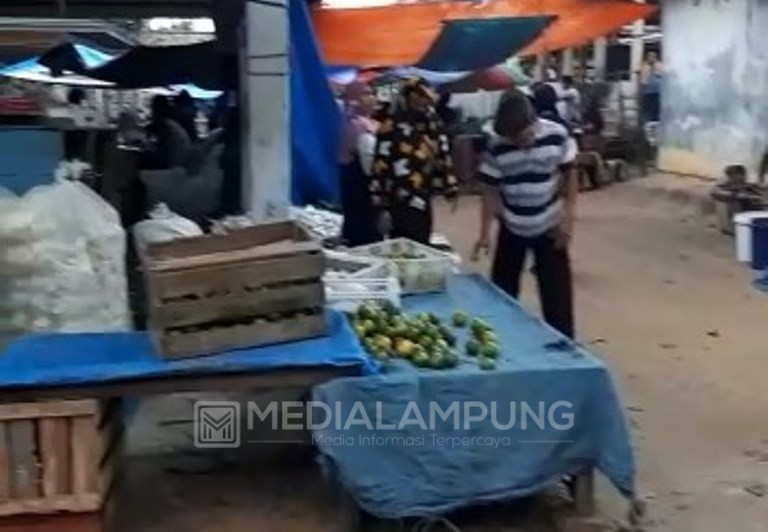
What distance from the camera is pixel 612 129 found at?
23.2 m

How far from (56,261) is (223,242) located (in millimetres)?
803

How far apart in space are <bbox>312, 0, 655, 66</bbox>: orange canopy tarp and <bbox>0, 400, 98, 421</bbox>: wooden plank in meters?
7.19

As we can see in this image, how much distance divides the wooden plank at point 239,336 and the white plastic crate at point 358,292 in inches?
28.2

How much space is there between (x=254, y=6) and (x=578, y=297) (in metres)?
4.32

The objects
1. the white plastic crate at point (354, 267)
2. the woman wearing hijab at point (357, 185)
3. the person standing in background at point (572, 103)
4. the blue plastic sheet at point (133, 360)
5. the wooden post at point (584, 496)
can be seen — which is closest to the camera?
the blue plastic sheet at point (133, 360)

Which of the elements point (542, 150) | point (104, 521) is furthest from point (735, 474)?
point (104, 521)

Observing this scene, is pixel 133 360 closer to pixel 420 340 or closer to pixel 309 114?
pixel 420 340

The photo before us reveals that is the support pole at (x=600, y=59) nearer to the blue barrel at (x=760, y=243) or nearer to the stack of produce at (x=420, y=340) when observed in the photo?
the blue barrel at (x=760, y=243)

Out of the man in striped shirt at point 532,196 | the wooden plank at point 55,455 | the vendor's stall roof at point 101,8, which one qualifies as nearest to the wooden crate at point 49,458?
the wooden plank at point 55,455

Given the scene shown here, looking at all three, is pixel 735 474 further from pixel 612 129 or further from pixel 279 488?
pixel 612 129

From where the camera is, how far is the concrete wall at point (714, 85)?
54.7 ft

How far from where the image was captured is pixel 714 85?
1811 centimetres

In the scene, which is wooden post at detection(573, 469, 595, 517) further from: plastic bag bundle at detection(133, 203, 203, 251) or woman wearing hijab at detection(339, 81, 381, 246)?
woman wearing hijab at detection(339, 81, 381, 246)

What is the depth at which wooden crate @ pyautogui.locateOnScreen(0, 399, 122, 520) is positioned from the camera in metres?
4.32
